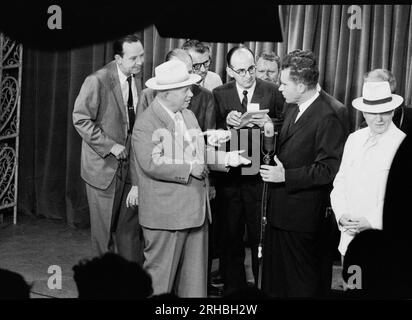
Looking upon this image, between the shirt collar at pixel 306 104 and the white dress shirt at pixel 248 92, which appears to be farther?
the white dress shirt at pixel 248 92

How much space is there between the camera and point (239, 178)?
432 cm

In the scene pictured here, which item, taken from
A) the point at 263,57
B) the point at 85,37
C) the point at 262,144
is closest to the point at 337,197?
the point at 262,144

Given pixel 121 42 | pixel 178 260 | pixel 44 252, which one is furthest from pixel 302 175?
pixel 44 252

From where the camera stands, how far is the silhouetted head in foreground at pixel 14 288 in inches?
168

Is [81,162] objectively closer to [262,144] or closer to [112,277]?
[112,277]

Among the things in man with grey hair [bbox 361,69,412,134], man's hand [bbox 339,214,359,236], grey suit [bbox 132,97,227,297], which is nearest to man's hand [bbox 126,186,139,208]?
grey suit [bbox 132,97,227,297]

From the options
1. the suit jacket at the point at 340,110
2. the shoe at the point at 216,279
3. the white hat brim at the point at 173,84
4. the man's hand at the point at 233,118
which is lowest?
the shoe at the point at 216,279

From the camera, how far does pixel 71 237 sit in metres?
4.50

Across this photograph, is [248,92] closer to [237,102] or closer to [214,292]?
[237,102]

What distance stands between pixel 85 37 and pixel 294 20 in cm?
105

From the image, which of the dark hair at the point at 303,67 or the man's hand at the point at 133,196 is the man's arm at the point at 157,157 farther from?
the dark hair at the point at 303,67

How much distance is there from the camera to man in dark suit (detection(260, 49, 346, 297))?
401cm

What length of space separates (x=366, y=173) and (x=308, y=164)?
28 centimetres

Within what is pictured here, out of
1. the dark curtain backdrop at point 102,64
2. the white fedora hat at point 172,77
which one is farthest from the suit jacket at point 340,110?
the white fedora hat at point 172,77
